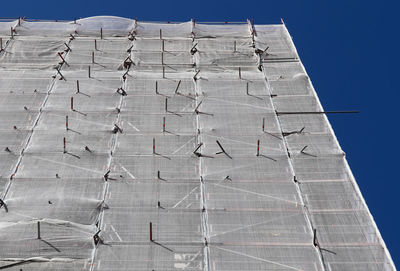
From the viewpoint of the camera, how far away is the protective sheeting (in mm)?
21453

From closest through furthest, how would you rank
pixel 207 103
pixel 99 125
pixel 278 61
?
1. pixel 99 125
2. pixel 207 103
3. pixel 278 61

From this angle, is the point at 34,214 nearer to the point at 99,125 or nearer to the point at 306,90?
the point at 99,125

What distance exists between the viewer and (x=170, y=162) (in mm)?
25938

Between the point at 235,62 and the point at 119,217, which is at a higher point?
the point at 235,62

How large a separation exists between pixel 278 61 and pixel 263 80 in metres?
2.82

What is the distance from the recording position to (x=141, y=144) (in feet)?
88.9

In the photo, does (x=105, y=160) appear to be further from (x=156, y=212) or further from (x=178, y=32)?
(x=178, y=32)

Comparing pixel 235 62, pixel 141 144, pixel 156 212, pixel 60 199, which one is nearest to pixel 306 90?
pixel 235 62

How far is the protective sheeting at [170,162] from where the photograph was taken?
70.4ft

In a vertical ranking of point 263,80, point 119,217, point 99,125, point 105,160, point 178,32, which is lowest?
point 119,217

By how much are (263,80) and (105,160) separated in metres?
11.0

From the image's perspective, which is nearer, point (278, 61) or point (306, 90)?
point (306, 90)

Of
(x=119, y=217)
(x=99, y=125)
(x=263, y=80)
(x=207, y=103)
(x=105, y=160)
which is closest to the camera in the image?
(x=119, y=217)

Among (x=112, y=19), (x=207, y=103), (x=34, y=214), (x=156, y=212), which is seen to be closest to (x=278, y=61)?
(x=207, y=103)
